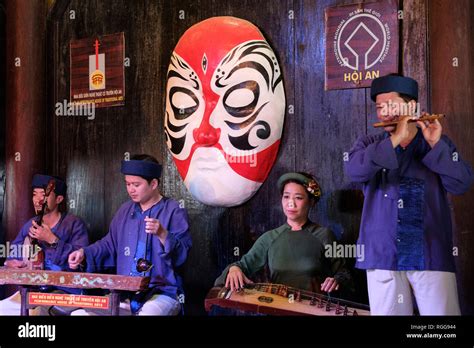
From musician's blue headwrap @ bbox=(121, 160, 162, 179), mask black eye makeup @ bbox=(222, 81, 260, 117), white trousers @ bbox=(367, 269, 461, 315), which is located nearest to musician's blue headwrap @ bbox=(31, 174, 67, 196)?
musician's blue headwrap @ bbox=(121, 160, 162, 179)

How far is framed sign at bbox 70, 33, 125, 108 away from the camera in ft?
14.9

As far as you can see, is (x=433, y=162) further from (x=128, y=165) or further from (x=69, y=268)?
(x=69, y=268)

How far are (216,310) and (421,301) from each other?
1.42 metres

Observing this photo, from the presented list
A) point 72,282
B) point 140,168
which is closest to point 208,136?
point 140,168

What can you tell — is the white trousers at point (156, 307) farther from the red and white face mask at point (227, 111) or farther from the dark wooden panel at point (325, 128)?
the dark wooden panel at point (325, 128)

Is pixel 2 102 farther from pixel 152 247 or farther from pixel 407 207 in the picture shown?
pixel 407 207

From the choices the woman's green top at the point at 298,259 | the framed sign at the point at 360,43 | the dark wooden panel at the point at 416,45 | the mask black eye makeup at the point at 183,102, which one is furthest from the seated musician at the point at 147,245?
the dark wooden panel at the point at 416,45

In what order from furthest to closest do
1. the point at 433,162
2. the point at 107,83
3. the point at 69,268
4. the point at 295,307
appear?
the point at 107,83, the point at 69,268, the point at 295,307, the point at 433,162

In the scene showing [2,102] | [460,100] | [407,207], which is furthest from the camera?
[2,102]

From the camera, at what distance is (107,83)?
457 cm

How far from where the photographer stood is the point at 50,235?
3.86 metres

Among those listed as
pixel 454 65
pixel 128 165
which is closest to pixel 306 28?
pixel 454 65

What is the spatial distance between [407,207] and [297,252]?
0.73 meters

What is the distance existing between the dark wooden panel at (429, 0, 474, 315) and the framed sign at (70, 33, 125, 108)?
214 cm
